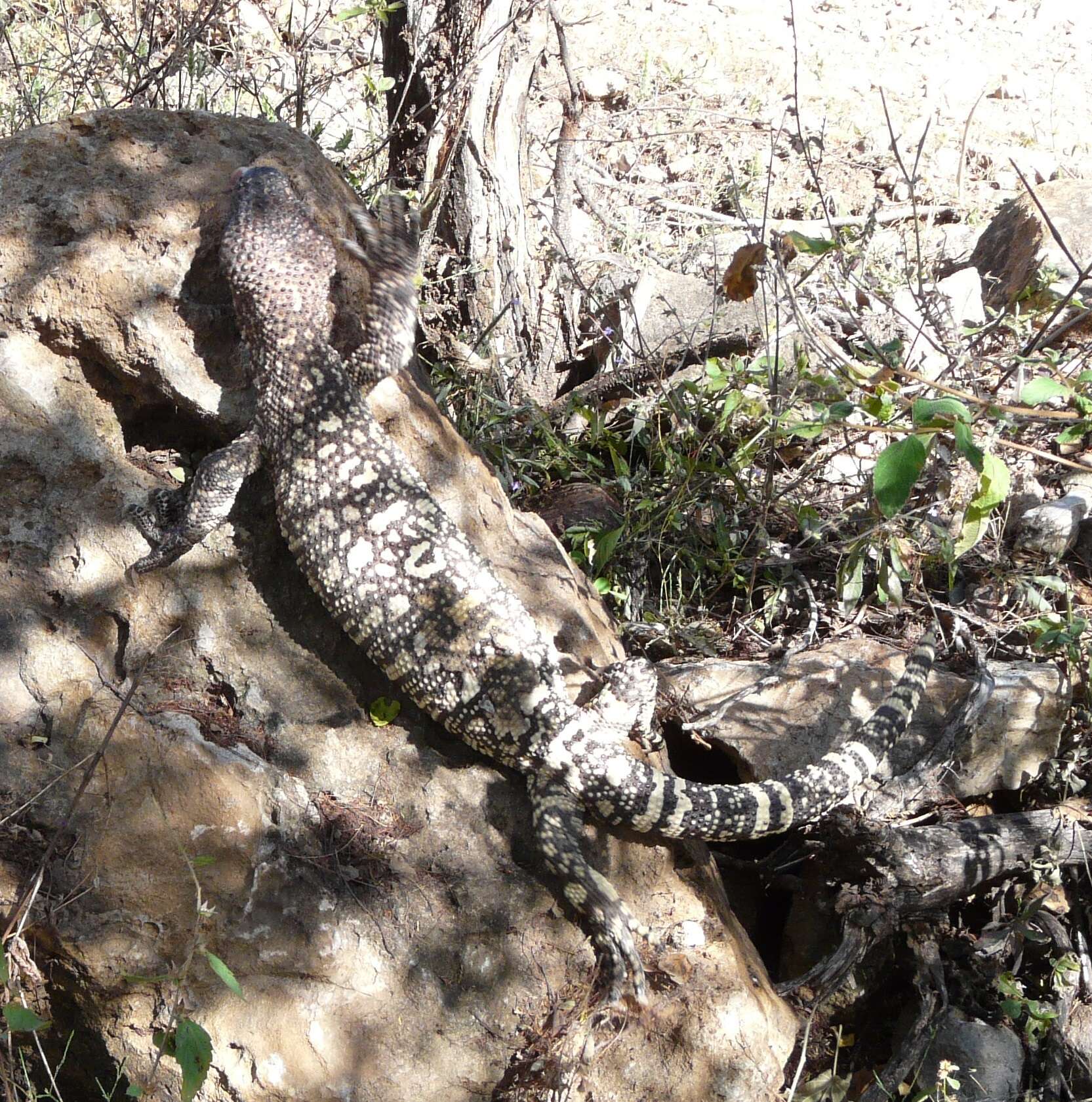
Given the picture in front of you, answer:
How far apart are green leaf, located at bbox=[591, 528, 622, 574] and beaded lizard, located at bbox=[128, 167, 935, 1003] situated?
0.98 m

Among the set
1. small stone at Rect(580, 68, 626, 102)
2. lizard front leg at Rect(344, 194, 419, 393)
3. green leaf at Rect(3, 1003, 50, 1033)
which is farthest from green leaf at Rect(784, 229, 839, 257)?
small stone at Rect(580, 68, 626, 102)

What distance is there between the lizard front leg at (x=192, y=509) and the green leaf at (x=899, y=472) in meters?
2.31

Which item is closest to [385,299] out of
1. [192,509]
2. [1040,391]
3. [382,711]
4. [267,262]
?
[267,262]

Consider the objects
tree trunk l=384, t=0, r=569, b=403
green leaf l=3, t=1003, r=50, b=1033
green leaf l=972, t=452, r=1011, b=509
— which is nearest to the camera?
green leaf l=3, t=1003, r=50, b=1033

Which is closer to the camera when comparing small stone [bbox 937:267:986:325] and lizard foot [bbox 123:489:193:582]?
lizard foot [bbox 123:489:193:582]

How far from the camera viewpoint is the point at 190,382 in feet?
12.8

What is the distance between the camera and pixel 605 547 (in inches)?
193

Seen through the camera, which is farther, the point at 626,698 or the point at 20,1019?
the point at 626,698

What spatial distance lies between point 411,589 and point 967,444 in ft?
6.52

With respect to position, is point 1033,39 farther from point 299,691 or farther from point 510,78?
point 299,691

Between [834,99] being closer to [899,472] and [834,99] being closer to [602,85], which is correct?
[602,85]

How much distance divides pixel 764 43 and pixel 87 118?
22.2 ft

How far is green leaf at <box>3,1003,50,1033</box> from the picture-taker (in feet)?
8.45

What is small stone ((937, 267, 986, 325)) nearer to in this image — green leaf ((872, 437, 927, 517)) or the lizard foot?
green leaf ((872, 437, 927, 517))
